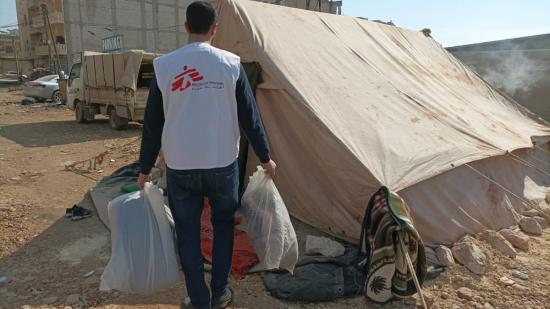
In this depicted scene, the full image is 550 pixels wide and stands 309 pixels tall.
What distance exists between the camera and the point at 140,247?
97.5 inches

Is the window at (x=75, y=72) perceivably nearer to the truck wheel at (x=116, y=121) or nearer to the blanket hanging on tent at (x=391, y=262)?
the truck wheel at (x=116, y=121)

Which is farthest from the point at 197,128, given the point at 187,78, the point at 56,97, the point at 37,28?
the point at 37,28

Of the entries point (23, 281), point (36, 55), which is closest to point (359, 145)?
point (23, 281)

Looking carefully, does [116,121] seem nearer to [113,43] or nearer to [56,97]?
[56,97]

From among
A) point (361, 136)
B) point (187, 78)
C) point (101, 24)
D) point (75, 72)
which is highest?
point (101, 24)

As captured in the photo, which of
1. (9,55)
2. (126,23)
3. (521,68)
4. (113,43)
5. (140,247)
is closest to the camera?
(140,247)

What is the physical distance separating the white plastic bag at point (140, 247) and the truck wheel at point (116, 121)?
886 centimetres

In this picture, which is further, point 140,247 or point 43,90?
point 43,90

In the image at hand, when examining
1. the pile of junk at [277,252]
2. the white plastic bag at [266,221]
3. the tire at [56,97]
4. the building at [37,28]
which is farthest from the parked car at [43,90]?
the white plastic bag at [266,221]

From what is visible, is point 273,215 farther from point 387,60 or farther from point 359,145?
point 387,60

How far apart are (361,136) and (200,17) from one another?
2.04m

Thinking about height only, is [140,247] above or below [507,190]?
above

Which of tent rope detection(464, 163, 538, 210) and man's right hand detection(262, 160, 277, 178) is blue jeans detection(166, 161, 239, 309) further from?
tent rope detection(464, 163, 538, 210)

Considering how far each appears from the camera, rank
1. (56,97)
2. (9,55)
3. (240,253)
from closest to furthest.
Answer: (240,253), (56,97), (9,55)
